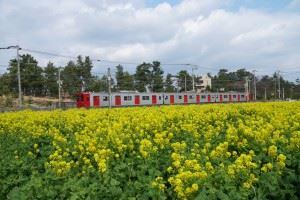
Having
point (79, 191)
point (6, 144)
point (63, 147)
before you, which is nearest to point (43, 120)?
point (6, 144)

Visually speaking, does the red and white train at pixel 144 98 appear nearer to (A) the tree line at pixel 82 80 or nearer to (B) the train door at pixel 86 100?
(B) the train door at pixel 86 100

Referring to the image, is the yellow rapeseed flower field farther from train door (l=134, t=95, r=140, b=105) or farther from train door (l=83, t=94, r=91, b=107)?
train door (l=134, t=95, r=140, b=105)

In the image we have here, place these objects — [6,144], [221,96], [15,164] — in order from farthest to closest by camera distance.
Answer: [221,96], [6,144], [15,164]

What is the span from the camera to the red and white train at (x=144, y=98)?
5044 cm

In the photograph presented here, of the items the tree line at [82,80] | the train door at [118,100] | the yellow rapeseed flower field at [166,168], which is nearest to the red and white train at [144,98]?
the train door at [118,100]

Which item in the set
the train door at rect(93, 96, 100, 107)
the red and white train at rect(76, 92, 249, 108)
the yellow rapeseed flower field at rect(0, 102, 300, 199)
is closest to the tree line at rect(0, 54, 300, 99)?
the red and white train at rect(76, 92, 249, 108)

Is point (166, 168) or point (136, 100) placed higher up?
point (136, 100)

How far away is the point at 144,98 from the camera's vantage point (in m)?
56.9

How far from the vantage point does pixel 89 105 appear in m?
49.4

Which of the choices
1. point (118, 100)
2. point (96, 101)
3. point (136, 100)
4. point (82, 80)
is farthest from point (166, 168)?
point (82, 80)

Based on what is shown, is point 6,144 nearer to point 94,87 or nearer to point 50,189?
point 50,189

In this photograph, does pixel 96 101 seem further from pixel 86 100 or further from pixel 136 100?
pixel 136 100

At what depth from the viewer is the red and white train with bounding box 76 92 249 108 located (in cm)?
5044

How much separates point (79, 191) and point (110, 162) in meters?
1.23
